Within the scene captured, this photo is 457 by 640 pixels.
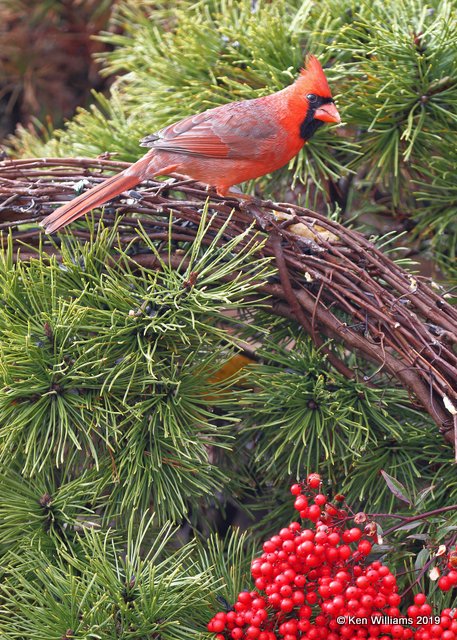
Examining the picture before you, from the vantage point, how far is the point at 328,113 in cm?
129

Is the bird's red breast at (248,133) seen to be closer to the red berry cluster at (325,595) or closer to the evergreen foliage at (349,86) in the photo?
the evergreen foliage at (349,86)

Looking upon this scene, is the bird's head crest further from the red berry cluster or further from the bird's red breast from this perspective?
the red berry cluster

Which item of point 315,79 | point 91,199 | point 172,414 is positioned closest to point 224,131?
point 315,79

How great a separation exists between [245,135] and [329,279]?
14.5 inches

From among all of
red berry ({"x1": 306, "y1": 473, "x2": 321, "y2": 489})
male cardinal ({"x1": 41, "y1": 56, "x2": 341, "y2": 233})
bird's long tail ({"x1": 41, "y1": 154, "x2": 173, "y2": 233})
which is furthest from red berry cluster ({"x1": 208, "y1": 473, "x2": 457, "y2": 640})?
male cardinal ({"x1": 41, "y1": 56, "x2": 341, "y2": 233})

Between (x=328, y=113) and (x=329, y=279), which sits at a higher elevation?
(x=328, y=113)

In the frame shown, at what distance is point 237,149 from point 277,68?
204 millimetres

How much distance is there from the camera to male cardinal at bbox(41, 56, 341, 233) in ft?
4.18

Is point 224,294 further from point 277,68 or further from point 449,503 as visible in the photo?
point 277,68

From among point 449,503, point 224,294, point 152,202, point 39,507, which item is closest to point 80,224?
point 152,202

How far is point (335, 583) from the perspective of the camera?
2.88 feet

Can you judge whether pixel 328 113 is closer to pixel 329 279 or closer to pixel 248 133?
pixel 248 133

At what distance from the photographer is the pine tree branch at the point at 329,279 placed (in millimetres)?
1033

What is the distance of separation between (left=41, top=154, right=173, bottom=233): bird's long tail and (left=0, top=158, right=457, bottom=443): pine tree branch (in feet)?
0.07
